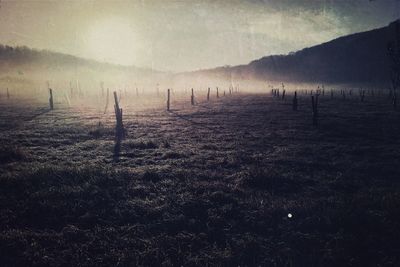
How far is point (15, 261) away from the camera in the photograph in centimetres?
691

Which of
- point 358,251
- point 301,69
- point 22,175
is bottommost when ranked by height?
point 358,251

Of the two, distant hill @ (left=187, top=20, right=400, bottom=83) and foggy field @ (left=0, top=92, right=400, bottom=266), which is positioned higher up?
distant hill @ (left=187, top=20, right=400, bottom=83)

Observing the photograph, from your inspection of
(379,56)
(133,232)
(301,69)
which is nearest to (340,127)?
(133,232)

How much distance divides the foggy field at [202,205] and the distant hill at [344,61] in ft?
471

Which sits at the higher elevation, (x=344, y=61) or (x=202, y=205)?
(x=344, y=61)

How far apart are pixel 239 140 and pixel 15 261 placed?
53.0 feet

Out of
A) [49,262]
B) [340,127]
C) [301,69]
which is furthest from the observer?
[301,69]

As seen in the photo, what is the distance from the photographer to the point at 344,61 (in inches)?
6339

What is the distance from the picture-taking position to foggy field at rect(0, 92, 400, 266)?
286 inches

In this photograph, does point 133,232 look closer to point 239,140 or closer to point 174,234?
point 174,234

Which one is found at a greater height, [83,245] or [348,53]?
[348,53]

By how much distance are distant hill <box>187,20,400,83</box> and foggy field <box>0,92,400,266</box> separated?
143513 mm

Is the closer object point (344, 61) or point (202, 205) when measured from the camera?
point (202, 205)

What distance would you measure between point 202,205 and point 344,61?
574 feet
